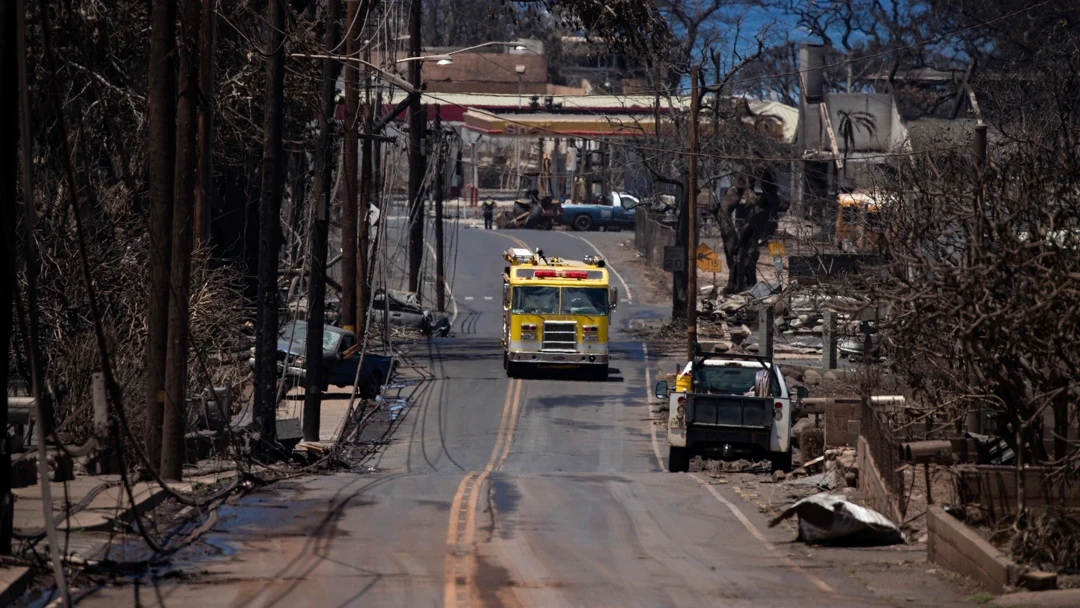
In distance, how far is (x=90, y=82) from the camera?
943 inches

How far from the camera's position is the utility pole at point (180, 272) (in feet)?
52.3

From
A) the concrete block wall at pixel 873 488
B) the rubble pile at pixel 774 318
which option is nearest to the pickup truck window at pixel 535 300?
the rubble pile at pixel 774 318

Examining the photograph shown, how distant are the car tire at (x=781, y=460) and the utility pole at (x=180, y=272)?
982 cm

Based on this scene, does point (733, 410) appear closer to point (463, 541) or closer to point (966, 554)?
point (463, 541)

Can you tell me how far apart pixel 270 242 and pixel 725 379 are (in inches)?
320

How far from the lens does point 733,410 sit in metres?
21.5

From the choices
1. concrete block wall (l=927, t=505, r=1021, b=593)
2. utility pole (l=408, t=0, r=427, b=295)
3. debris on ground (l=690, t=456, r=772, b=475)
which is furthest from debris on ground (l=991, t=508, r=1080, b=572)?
utility pole (l=408, t=0, r=427, b=295)

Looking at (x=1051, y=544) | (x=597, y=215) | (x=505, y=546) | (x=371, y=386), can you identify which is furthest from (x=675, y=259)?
(x=597, y=215)

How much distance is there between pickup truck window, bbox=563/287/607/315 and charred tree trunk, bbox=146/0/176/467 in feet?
64.3

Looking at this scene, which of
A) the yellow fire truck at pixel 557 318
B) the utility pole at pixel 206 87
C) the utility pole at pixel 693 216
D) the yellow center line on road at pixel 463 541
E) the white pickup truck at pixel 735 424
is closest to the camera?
the yellow center line on road at pixel 463 541

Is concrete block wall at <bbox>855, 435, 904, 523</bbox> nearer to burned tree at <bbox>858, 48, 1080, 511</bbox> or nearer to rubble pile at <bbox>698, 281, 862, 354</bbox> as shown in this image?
burned tree at <bbox>858, 48, 1080, 511</bbox>

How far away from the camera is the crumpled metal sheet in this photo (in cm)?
1356

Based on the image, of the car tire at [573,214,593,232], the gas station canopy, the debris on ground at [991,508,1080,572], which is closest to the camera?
the debris on ground at [991,508,1080,572]

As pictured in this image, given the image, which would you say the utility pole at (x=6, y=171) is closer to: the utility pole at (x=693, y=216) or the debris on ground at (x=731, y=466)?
the debris on ground at (x=731, y=466)
